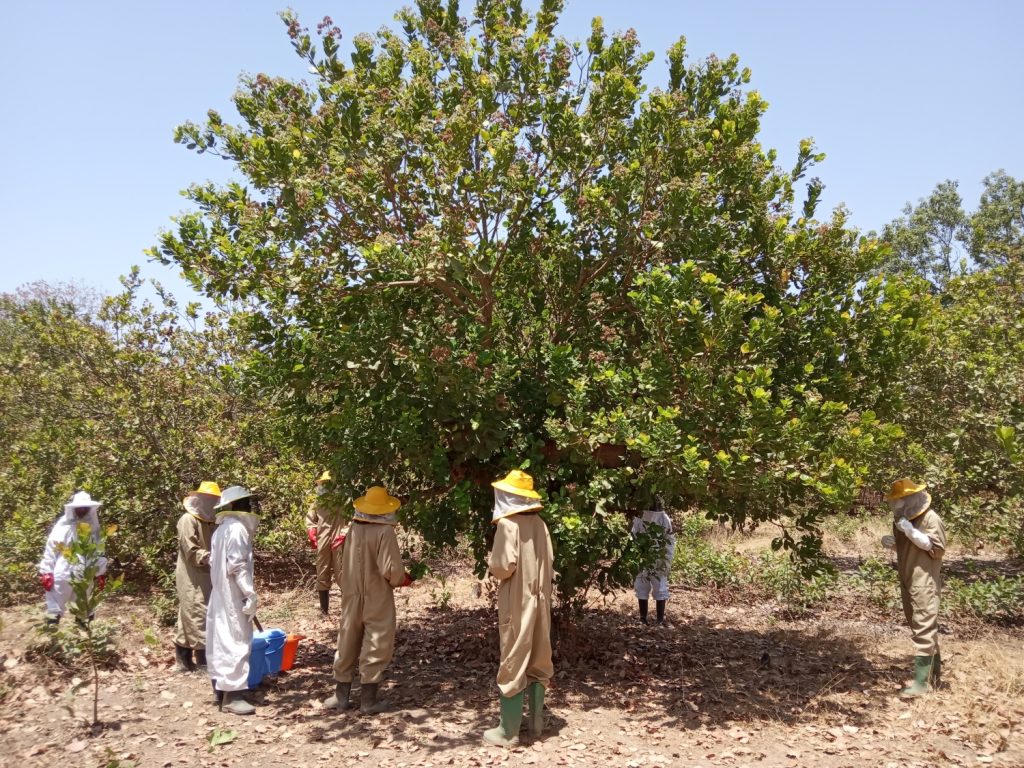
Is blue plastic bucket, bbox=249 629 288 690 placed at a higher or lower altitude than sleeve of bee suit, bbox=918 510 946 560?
lower

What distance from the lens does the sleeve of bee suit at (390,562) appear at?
618 centimetres

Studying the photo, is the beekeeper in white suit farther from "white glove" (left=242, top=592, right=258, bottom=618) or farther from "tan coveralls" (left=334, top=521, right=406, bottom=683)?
"tan coveralls" (left=334, top=521, right=406, bottom=683)

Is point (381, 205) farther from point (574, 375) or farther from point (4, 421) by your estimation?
point (4, 421)

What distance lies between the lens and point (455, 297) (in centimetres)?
678

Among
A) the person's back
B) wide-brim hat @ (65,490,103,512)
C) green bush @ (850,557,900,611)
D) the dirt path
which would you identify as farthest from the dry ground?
wide-brim hat @ (65,490,103,512)

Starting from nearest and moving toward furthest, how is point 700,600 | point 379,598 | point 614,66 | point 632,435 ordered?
point 632,435, point 379,598, point 614,66, point 700,600

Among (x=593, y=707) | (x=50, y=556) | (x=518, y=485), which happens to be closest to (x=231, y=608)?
(x=50, y=556)

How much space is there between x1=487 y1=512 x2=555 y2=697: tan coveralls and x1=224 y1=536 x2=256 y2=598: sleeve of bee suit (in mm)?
2275

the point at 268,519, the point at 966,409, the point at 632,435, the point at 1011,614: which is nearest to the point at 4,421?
the point at 268,519

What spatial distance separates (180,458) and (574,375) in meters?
6.45

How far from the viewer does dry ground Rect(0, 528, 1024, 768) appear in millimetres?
5445

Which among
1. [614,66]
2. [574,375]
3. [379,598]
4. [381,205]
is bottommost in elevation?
[379,598]

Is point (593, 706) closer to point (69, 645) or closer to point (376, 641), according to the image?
point (376, 641)

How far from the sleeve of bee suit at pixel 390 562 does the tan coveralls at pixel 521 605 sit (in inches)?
40.5
